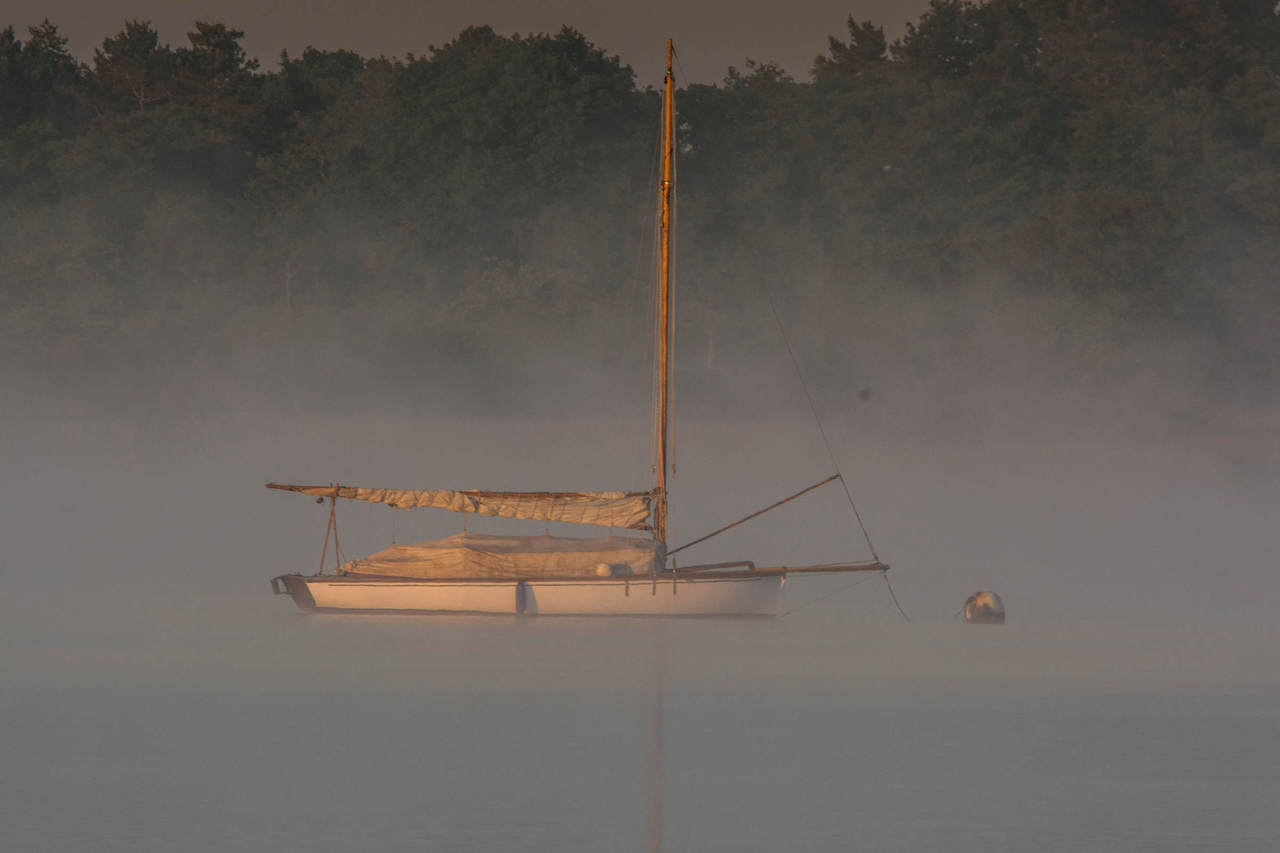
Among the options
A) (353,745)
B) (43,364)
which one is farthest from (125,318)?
(353,745)

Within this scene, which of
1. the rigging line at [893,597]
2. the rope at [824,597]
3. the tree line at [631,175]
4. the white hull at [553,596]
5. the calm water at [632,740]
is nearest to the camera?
the calm water at [632,740]

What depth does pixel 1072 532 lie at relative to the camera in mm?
55844

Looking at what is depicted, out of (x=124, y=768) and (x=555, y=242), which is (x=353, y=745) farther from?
A: (x=555, y=242)

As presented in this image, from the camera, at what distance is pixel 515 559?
39.0 m

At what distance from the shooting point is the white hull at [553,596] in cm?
3791

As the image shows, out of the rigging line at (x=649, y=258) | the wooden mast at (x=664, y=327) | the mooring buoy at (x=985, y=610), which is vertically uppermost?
the rigging line at (x=649, y=258)

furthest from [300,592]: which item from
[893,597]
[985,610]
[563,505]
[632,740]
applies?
[632,740]

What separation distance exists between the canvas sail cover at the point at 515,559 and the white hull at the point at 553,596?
241 mm

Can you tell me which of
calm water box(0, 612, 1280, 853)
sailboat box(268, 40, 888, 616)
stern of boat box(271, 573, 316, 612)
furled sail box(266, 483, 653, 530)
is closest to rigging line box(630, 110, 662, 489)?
furled sail box(266, 483, 653, 530)

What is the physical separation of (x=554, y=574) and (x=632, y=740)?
45.7ft

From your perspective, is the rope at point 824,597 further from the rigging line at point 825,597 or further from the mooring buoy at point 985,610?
the mooring buoy at point 985,610

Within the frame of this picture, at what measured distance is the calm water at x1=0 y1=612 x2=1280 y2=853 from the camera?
65.8 feet

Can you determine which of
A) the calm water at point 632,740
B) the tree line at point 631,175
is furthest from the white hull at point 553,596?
the tree line at point 631,175

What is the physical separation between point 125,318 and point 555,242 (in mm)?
18087
